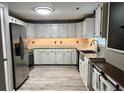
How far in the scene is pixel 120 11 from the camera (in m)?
2.21

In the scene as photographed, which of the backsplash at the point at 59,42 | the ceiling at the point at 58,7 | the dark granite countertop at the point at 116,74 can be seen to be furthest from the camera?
the backsplash at the point at 59,42

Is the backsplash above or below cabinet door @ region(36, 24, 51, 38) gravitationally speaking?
below

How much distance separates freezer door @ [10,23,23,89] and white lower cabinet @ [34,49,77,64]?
2.68 meters

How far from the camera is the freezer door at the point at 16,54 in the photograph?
10.0 feet

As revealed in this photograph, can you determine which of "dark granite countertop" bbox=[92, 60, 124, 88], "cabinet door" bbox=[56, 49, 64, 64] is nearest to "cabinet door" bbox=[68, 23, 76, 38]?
"cabinet door" bbox=[56, 49, 64, 64]

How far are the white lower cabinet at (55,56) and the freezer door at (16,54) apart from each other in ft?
8.81

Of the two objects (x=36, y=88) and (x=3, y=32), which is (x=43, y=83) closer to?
(x=36, y=88)

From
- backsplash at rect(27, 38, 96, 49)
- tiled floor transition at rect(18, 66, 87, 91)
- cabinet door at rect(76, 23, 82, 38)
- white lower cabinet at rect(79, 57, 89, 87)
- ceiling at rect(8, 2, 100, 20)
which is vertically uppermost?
ceiling at rect(8, 2, 100, 20)

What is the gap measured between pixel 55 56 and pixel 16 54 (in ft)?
10.2

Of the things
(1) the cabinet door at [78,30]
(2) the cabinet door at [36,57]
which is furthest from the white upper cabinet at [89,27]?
(2) the cabinet door at [36,57]

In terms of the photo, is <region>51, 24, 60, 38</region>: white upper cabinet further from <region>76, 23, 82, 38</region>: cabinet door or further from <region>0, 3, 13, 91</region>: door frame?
<region>0, 3, 13, 91</region>: door frame

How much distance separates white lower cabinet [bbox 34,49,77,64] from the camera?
6.15m

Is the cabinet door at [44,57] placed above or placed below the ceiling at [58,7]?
below

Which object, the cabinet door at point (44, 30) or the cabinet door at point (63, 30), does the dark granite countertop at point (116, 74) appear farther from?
the cabinet door at point (44, 30)
